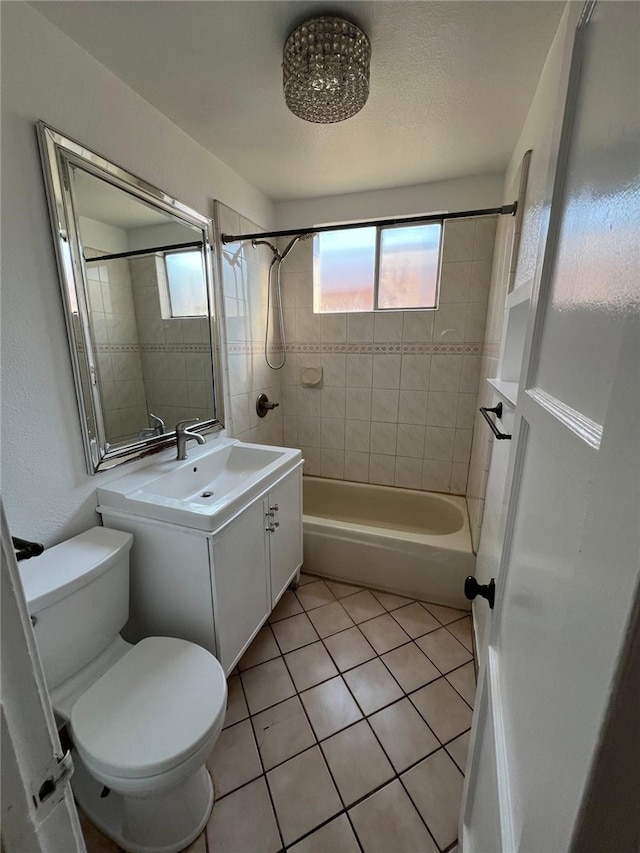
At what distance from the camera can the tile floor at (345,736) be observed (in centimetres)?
104

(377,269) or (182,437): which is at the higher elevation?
(377,269)

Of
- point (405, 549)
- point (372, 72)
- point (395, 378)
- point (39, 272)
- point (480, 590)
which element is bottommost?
point (405, 549)

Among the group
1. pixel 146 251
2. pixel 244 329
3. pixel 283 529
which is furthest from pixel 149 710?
pixel 244 329

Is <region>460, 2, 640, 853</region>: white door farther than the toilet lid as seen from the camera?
No

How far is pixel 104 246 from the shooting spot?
1282 millimetres

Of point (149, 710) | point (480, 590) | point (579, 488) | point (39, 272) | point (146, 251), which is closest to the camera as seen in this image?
point (579, 488)

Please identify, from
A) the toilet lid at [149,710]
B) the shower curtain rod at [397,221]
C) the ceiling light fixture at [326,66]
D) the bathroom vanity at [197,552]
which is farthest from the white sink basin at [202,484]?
the ceiling light fixture at [326,66]

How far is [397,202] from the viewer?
2180 millimetres

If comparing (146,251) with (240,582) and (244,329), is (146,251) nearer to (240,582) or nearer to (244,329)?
(244,329)

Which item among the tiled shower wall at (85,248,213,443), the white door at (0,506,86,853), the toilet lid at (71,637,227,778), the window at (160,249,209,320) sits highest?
the window at (160,249,209,320)

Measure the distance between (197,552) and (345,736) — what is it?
2.97ft

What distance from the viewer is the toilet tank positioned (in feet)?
3.18

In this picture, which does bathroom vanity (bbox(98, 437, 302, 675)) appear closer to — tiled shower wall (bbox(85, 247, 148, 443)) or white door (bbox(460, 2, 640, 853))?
tiled shower wall (bbox(85, 247, 148, 443))

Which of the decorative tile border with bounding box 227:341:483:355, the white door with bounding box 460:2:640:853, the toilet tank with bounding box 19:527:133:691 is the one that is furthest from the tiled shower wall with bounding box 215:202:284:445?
the white door with bounding box 460:2:640:853
